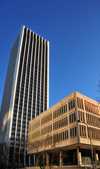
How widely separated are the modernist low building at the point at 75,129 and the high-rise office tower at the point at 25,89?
48.1 m

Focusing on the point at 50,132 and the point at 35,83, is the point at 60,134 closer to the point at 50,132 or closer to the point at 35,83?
the point at 50,132

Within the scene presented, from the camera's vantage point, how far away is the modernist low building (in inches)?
1711

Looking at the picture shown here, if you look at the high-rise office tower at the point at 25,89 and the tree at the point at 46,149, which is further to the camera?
the high-rise office tower at the point at 25,89

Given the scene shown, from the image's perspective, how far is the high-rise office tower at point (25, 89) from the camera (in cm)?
10191

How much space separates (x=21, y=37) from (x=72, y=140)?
4214 inches

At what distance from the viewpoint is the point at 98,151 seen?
51344 mm

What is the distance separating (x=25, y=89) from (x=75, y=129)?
78.2 meters

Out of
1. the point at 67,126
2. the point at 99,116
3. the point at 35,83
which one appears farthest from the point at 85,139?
the point at 35,83

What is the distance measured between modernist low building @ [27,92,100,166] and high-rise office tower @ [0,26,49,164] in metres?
48.1

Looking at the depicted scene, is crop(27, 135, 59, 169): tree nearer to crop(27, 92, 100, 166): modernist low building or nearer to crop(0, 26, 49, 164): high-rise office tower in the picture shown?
crop(27, 92, 100, 166): modernist low building

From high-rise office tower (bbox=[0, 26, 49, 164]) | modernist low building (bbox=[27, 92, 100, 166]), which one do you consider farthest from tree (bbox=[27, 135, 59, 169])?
high-rise office tower (bbox=[0, 26, 49, 164])

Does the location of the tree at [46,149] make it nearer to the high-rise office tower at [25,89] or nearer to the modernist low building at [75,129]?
the modernist low building at [75,129]

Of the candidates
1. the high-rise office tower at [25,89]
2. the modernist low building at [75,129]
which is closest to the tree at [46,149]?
the modernist low building at [75,129]

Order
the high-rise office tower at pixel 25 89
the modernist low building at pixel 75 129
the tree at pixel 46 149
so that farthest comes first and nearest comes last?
the high-rise office tower at pixel 25 89 < the modernist low building at pixel 75 129 < the tree at pixel 46 149
